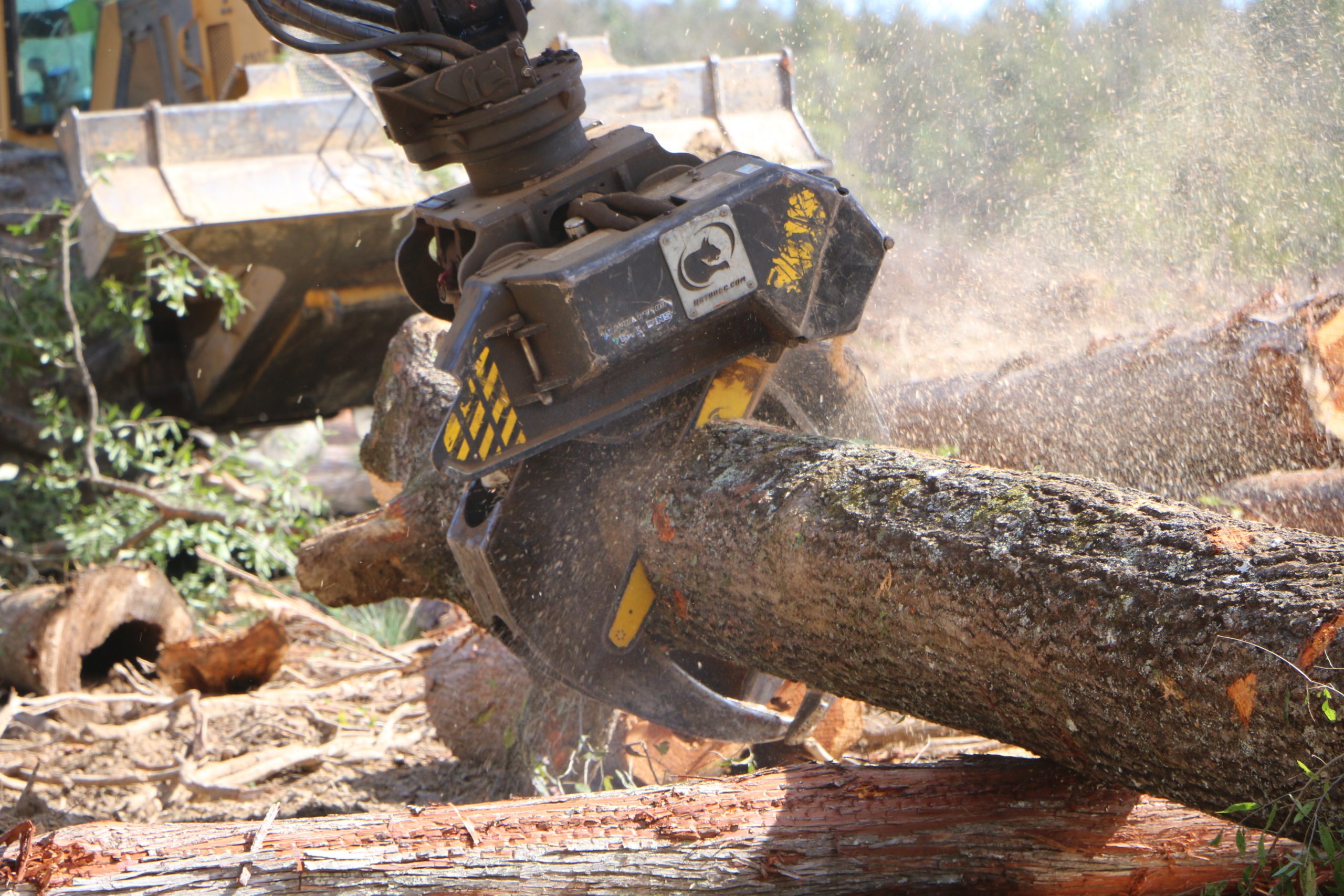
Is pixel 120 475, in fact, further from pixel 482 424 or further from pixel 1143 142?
pixel 1143 142

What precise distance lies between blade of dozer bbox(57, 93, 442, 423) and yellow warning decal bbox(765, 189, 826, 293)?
2731 mm

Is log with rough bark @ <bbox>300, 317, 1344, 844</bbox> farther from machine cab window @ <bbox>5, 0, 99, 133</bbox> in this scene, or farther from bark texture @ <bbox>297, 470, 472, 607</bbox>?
machine cab window @ <bbox>5, 0, 99, 133</bbox>

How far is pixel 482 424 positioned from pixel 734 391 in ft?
1.92

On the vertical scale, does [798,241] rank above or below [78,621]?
above

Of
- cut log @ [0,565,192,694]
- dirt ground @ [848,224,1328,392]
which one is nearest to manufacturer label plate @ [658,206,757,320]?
dirt ground @ [848,224,1328,392]

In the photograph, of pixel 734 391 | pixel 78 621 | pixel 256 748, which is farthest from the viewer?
pixel 78 621

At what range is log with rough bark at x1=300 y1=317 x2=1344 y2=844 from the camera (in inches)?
58.4

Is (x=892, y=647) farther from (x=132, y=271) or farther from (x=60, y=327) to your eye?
(x=60, y=327)

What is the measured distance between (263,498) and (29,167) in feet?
6.08

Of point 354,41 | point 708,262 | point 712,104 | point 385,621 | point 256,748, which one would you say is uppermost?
point 354,41

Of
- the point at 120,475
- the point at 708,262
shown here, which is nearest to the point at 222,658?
the point at 120,475

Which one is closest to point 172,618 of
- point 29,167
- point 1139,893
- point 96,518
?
point 96,518

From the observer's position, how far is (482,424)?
2326mm

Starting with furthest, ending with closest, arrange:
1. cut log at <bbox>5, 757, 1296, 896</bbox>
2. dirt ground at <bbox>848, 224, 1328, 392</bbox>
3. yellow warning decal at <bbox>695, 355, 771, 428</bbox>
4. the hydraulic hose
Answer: dirt ground at <bbox>848, 224, 1328, 392</bbox> < yellow warning decal at <bbox>695, 355, 771, 428</bbox> < the hydraulic hose < cut log at <bbox>5, 757, 1296, 896</bbox>
